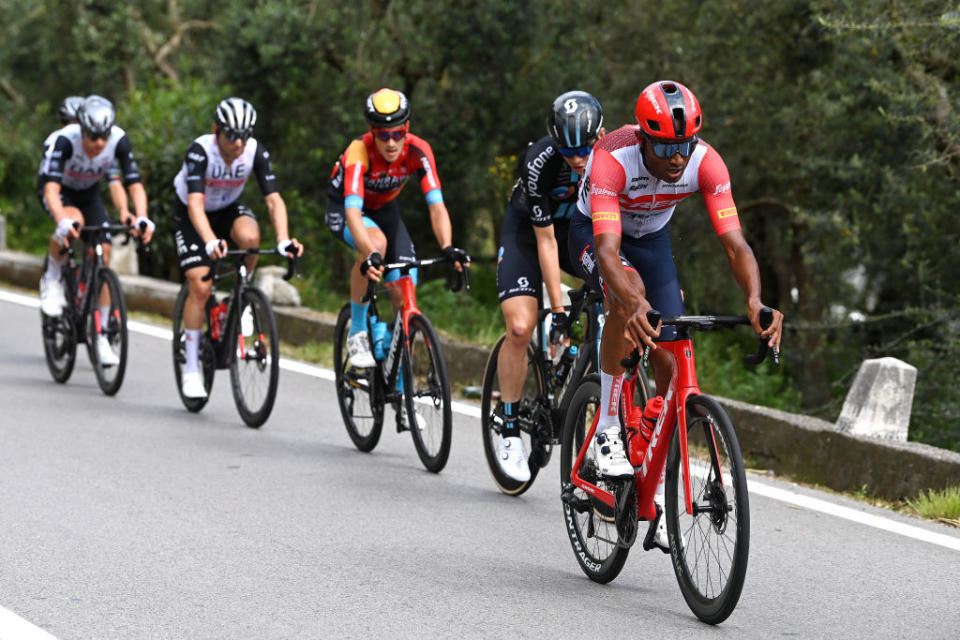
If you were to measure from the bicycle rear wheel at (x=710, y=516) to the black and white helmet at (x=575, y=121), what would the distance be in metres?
1.87

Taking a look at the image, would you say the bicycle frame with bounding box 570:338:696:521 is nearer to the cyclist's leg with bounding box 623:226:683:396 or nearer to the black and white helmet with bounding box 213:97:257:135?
the cyclist's leg with bounding box 623:226:683:396

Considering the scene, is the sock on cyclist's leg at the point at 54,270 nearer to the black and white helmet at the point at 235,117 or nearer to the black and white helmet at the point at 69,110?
the black and white helmet at the point at 69,110

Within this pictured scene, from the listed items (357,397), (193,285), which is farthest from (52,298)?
(357,397)

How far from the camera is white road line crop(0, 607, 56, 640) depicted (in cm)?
479

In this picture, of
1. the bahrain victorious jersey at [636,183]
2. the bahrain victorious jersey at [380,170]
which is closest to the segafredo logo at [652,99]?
the bahrain victorious jersey at [636,183]

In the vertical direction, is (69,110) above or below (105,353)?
above

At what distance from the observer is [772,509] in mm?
7012

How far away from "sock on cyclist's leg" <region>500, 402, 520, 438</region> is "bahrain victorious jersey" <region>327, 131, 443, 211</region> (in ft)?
4.77

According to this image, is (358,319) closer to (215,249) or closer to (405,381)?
(405,381)

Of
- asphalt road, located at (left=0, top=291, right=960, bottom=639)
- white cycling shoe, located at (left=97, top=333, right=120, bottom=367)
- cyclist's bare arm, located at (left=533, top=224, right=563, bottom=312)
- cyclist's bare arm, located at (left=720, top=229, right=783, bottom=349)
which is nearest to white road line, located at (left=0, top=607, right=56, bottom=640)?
asphalt road, located at (left=0, top=291, right=960, bottom=639)

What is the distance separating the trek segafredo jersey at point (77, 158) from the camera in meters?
9.95

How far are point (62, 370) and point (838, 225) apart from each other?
23.9ft

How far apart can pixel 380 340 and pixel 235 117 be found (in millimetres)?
1821

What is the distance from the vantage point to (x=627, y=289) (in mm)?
4988
